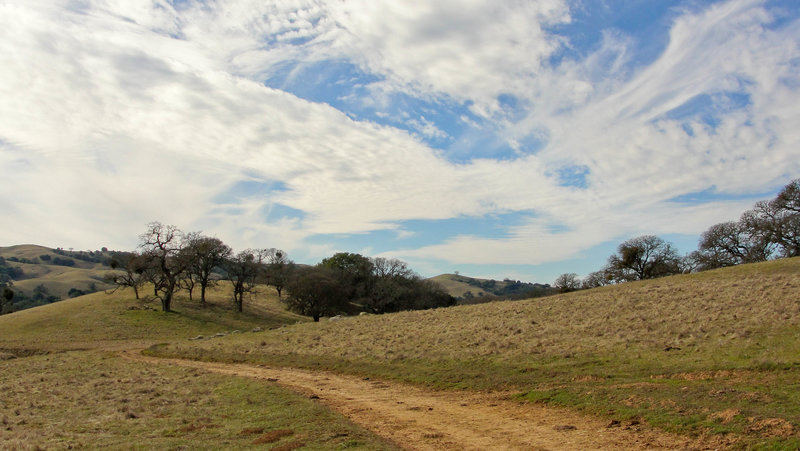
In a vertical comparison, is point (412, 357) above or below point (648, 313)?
below

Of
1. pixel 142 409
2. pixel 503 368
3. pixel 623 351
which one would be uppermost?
pixel 623 351

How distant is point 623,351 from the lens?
60.6ft

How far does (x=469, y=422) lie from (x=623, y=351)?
382 inches

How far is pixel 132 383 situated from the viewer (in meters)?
19.6

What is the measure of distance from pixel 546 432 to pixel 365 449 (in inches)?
173

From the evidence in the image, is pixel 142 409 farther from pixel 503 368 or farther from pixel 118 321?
pixel 118 321

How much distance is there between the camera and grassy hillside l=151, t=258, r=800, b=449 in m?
10.9

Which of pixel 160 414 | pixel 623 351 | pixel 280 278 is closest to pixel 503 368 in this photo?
pixel 623 351

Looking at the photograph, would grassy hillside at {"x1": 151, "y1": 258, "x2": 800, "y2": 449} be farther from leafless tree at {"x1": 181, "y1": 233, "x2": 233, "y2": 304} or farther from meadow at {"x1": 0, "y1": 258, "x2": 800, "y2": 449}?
leafless tree at {"x1": 181, "y1": 233, "x2": 233, "y2": 304}

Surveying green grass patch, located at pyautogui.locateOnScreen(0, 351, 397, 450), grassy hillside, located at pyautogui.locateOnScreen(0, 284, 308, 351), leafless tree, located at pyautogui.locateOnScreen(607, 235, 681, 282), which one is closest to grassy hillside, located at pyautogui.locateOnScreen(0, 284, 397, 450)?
green grass patch, located at pyautogui.locateOnScreen(0, 351, 397, 450)

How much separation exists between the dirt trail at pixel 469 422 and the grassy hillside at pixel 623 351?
0.81 metres

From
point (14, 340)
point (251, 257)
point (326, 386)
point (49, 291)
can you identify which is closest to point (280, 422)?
point (326, 386)

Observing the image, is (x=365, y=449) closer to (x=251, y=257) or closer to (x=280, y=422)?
(x=280, y=422)

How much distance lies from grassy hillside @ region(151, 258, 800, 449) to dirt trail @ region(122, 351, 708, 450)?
31.7 inches
